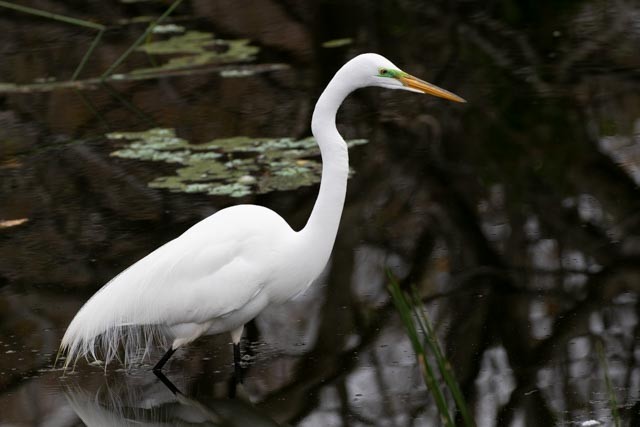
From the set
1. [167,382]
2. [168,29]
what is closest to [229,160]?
[167,382]

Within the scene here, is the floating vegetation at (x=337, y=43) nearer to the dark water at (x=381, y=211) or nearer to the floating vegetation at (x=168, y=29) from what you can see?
the dark water at (x=381, y=211)

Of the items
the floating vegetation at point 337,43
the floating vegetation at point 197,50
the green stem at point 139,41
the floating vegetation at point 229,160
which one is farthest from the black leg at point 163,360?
the floating vegetation at point 337,43

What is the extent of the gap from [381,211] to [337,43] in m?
3.38

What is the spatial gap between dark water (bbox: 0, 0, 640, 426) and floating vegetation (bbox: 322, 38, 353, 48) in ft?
0.34

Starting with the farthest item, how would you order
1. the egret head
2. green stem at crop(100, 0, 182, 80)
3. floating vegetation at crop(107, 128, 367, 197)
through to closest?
1. green stem at crop(100, 0, 182, 80)
2. floating vegetation at crop(107, 128, 367, 197)
3. the egret head

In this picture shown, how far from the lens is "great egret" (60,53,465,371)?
3.67 metres

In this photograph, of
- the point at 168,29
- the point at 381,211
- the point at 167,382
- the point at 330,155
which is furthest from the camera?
the point at 168,29

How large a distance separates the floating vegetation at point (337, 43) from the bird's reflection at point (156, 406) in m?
4.92

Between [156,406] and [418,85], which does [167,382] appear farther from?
[418,85]

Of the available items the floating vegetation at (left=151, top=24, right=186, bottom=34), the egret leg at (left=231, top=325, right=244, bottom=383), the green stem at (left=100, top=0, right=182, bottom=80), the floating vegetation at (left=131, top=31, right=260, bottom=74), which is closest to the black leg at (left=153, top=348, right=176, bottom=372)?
the egret leg at (left=231, top=325, right=244, bottom=383)

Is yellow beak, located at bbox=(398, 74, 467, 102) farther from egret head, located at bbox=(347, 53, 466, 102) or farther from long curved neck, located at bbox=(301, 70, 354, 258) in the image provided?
long curved neck, located at bbox=(301, 70, 354, 258)

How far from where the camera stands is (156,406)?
3816 mm

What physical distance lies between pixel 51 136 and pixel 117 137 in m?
0.60

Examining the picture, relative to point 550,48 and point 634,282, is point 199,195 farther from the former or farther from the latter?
point 550,48
